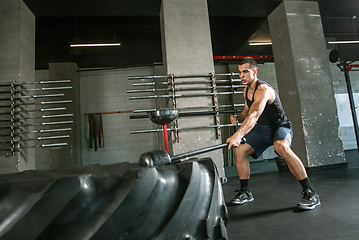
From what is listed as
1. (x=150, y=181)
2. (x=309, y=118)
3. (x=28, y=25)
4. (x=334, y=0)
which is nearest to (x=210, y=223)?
(x=150, y=181)

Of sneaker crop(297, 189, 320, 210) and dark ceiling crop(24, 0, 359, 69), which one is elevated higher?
dark ceiling crop(24, 0, 359, 69)

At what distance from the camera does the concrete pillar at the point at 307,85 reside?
379 cm

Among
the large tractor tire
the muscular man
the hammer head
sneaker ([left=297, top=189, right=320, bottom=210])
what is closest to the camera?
the large tractor tire

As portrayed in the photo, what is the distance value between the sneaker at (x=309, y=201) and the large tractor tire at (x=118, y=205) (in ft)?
3.45

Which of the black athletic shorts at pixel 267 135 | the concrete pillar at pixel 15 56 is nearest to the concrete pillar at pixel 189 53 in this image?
the black athletic shorts at pixel 267 135

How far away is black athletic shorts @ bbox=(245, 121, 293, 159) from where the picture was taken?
1939 millimetres

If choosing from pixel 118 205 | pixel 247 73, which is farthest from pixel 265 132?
pixel 118 205

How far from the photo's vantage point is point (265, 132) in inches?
79.3

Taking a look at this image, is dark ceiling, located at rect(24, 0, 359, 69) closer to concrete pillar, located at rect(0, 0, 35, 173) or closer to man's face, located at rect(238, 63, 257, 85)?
concrete pillar, located at rect(0, 0, 35, 173)

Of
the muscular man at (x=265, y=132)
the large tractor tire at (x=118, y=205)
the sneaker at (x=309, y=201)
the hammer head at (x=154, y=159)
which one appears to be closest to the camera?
the large tractor tire at (x=118, y=205)

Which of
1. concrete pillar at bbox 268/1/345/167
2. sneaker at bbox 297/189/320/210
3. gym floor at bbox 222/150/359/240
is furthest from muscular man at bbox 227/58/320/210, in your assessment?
concrete pillar at bbox 268/1/345/167

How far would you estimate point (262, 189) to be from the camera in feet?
8.35

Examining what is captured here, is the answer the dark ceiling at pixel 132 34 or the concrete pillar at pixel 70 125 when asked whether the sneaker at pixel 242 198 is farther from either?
the concrete pillar at pixel 70 125

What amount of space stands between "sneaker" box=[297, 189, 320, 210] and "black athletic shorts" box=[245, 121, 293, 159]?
17.0 inches
